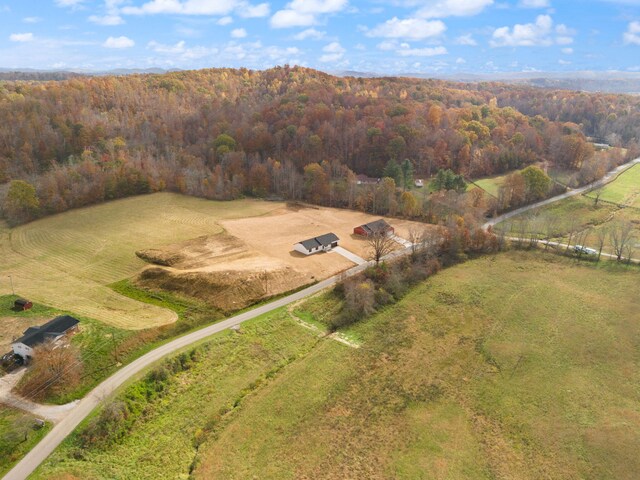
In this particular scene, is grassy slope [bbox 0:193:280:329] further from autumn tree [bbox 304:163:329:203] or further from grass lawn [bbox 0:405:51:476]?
grass lawn [bbox 0:405:51:476]

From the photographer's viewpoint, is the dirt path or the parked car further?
the parked car

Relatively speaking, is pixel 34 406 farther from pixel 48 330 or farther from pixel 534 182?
pixel 534 182

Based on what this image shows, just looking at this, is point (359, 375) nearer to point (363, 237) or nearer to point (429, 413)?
point (429, 413)

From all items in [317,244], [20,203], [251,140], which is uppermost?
[251,140]

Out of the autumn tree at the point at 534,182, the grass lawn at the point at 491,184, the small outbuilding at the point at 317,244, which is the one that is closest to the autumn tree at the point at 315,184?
the small outbuilding at the point at 317,244

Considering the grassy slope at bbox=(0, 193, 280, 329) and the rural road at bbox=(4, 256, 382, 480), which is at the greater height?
the grassy slope at bbox=(0, 193, 280, 329)

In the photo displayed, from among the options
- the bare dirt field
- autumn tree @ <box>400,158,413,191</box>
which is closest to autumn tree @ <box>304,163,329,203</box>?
autumn tree @ <box>400,158,413,191</box>

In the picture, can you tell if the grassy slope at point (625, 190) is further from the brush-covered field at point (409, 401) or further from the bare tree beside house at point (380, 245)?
the bare tree beside house at point (380, 245)

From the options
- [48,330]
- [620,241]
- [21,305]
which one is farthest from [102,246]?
[620,241]
